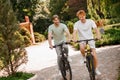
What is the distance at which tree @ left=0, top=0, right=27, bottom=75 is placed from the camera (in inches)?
496

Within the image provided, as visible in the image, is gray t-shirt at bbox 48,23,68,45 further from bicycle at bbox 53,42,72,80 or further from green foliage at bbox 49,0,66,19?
green foliage at bbox 49,0,66,19

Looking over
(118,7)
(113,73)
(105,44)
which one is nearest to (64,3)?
(105,44)

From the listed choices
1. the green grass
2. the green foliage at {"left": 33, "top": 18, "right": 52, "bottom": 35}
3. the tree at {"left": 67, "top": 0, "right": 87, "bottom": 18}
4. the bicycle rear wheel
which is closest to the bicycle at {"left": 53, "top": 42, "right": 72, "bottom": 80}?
the bicycle rear wheel

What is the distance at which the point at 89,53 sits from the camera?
26.8 feet

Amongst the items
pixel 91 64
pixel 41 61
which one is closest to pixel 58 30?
pixel 91 64

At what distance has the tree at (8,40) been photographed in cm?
1259

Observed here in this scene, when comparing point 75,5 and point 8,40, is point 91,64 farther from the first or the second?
point 75,5

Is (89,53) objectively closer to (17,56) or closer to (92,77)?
(92,77)

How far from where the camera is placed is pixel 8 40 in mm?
12703

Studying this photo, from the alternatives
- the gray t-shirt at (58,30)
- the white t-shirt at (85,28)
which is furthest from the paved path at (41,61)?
the white t-shirt at (85,28)

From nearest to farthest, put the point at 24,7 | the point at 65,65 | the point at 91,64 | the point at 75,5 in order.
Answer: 1. the point at 91,64
2. the point at 65,65
3. the point at 24,7
4. the point at 75,5

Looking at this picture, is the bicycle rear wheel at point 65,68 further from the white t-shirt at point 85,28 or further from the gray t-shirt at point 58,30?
the white t-shirt at point 85,28

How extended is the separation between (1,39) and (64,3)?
113ft

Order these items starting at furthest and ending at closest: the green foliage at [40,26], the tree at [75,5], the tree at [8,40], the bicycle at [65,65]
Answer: the tree at [75,5] < the green foliage at [40,26] < the tree at [8,40] < the bicycle at [65,65]
